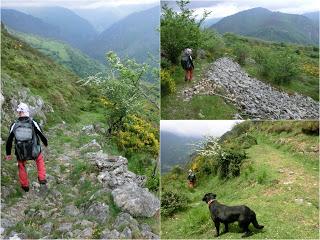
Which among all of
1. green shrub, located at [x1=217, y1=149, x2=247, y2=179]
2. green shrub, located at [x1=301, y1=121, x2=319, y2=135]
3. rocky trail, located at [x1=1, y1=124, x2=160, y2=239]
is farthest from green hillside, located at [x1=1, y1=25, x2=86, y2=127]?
green shrub, located at [x1=301, y1=121, x2=319, y2=135]

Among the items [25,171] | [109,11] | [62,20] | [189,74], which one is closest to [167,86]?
[189,74]

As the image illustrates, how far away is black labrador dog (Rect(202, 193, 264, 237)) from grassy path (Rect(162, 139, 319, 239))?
0.13m

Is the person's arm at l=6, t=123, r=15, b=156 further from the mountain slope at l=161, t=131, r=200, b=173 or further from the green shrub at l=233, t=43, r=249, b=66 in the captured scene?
the green shrub at l=233, t=43, r=249, b=66

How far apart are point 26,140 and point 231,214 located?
7.80 ft

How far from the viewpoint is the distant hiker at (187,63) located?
492cm

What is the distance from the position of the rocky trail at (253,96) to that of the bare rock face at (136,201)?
1.82 m

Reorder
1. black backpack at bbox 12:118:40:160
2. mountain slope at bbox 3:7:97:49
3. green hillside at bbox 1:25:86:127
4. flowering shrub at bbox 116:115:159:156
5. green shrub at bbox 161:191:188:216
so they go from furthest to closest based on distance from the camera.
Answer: mountain slope at bbox 3:7:97:49 < green hillside at bbox 1:25:86:127 < flowering shrub at bbox 116:115:159:156 < black backpack at bbox 12:118:40:160 < green shrub at bbox 161:191:188:216

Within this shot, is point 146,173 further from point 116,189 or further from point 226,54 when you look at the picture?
point 226,54

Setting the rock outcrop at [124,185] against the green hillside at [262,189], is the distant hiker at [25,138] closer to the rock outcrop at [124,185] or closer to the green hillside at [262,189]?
the rock outcrop at [124,185]

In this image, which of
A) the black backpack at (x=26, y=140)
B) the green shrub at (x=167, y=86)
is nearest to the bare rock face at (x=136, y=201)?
the black backpack at (x=26, y=140)

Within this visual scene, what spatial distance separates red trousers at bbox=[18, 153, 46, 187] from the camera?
6.06 metres

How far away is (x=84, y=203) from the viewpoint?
6281mm

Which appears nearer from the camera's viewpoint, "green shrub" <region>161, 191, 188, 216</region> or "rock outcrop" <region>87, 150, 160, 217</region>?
"green shrub" <region>161, 191, 188, 216</region>

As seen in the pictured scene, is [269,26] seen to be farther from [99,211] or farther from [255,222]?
[99,211]
